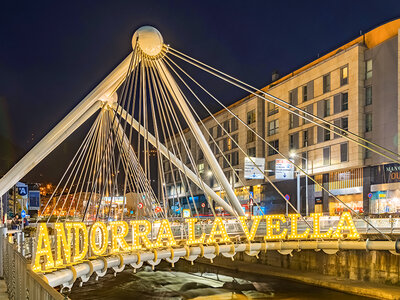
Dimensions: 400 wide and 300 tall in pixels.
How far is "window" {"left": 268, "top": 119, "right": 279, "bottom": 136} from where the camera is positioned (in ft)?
239

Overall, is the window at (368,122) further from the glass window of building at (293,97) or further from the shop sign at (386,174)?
the glass window of building at (293,97)

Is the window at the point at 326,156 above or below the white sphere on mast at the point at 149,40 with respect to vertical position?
below

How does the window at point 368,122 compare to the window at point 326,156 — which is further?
the window at point 326,156

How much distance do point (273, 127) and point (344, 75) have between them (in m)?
17.6

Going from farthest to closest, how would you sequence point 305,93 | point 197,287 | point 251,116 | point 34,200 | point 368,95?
point 251,116 → point 305,93 → point 34,200 → point 368,95 → point 197,287

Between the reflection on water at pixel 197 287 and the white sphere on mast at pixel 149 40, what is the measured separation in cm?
1576

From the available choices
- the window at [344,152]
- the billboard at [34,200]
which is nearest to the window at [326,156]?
the window at [344,152]

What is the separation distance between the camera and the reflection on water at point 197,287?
101 ft

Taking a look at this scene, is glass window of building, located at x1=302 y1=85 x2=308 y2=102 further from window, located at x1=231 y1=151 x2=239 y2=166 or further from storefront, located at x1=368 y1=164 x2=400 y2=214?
window, located at x1=231 y1=151 x2=239 y2=166

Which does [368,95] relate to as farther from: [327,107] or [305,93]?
[305,93]

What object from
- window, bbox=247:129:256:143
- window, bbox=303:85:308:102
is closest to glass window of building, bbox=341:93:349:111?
window, bbox=303:85:308:102

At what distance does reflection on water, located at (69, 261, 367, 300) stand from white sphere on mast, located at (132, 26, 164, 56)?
15.8m

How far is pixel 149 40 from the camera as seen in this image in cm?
2555

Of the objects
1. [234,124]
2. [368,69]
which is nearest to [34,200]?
[234,124]
